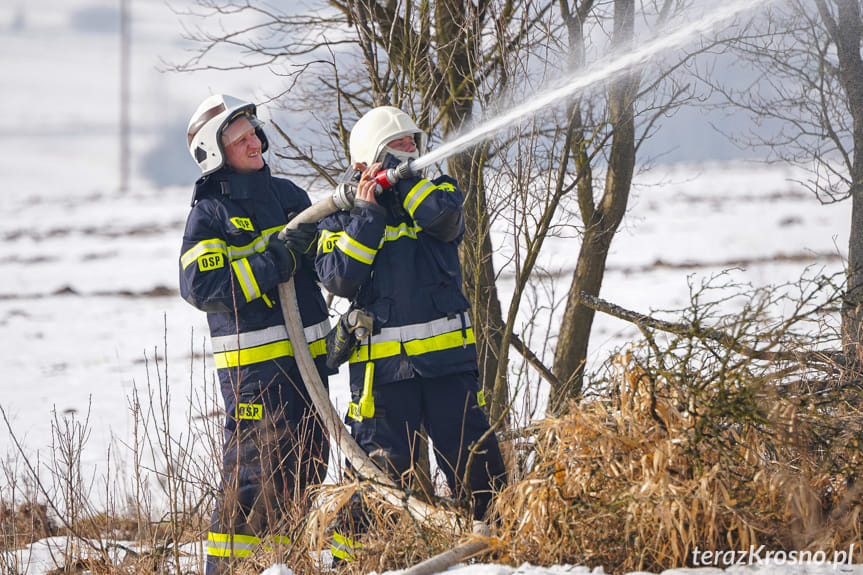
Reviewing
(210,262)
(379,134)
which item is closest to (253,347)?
(210,262)

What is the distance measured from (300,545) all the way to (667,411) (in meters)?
1.64

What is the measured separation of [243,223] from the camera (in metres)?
3.57

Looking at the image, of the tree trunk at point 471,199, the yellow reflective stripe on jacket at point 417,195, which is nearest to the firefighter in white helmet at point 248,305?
the yellow reflective stripe on jacket at point 417,195

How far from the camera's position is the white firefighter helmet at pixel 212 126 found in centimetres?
357

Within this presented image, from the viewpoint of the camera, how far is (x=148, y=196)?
4853 cm

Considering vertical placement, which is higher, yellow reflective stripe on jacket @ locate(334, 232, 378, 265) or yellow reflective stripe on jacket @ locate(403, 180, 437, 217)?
yellow reflective stripe on jacket @ locate(403, 180, 437, 217)

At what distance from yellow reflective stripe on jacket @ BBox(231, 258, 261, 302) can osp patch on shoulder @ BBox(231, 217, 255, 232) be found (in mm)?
214

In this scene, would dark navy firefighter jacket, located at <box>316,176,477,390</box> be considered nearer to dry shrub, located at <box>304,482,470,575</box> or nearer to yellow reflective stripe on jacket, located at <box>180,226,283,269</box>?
yellow reflective stripe on jacket, located at <box>180,226,283,269</box>

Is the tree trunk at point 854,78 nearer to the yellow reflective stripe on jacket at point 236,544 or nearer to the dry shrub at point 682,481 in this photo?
the dry shrub at point 682,481

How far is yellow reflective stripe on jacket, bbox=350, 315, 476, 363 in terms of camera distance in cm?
337

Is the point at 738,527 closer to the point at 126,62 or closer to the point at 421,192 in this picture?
the point at 421,192

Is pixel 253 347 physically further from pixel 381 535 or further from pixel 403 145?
pixel 403 145

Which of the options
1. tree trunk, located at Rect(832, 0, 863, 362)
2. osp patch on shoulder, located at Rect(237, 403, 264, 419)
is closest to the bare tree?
tree trunk, located at Rect(832, 0, 863, 362)

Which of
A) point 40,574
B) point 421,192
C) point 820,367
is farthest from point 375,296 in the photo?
point 40,574
